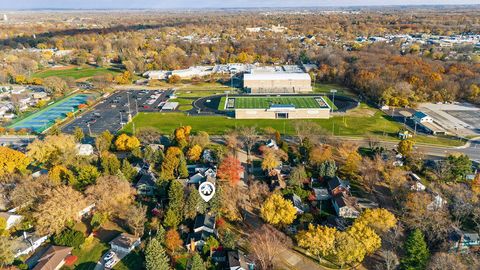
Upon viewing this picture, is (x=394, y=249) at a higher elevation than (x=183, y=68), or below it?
below

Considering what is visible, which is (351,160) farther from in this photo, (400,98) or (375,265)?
(400,98)

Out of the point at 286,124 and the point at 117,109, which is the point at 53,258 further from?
the point at 117,109

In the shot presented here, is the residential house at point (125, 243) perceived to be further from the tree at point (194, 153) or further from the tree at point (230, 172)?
the tree at point (194, 153)

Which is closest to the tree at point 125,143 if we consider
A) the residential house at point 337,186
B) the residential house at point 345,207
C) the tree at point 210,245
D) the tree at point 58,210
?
the tree at point 58,210

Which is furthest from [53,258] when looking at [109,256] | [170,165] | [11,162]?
[11,162]

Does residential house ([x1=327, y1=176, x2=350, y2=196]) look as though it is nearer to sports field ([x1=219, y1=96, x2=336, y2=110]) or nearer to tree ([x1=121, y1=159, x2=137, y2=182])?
tree ([x1=121, y1=159, x2=137, y2=182])

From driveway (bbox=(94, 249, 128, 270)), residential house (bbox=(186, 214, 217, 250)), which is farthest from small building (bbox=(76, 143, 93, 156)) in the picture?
residential house (bbox=(186, 214, 217, 250))

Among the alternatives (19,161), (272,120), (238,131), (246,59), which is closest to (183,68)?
(246,59)
